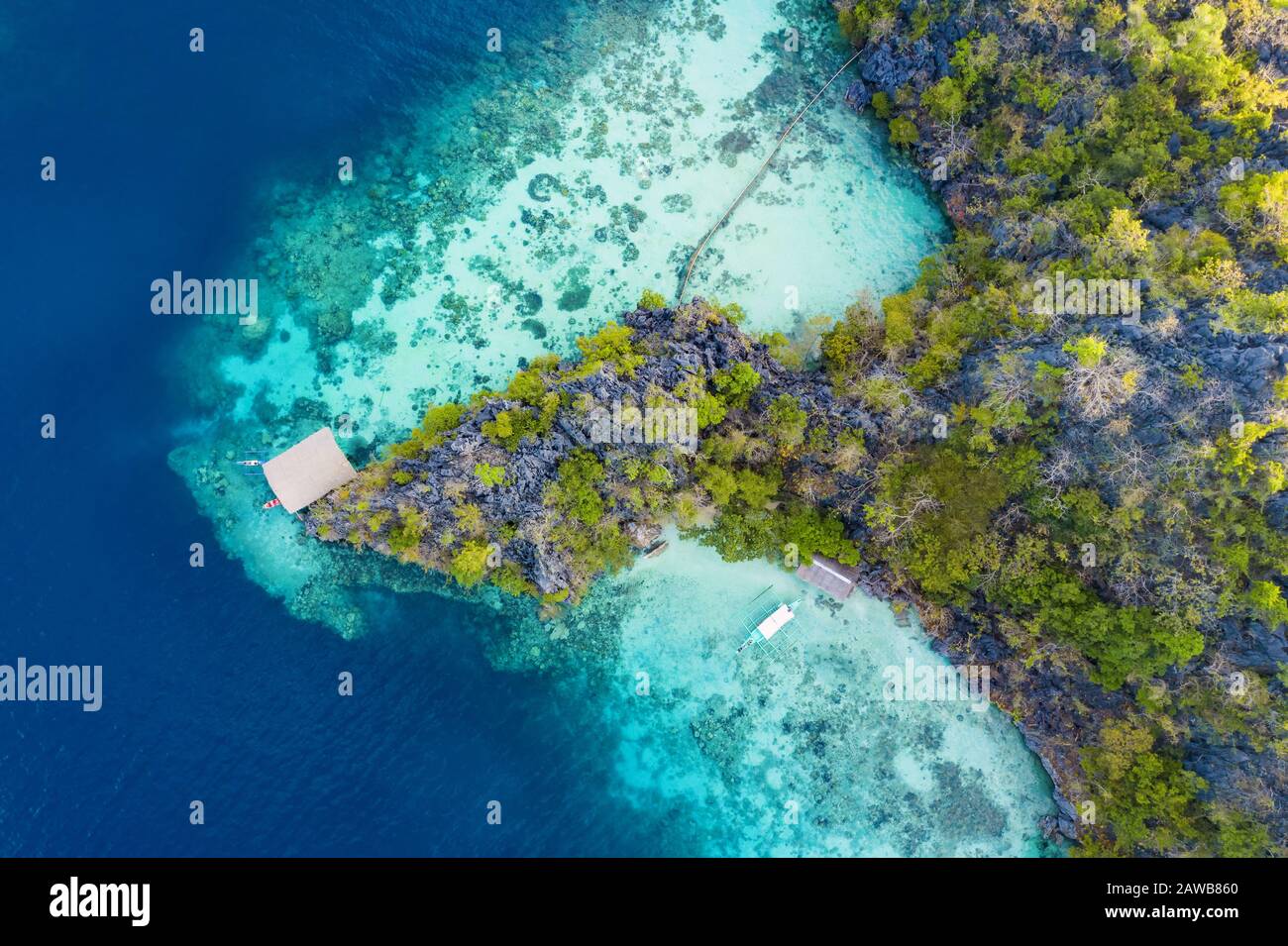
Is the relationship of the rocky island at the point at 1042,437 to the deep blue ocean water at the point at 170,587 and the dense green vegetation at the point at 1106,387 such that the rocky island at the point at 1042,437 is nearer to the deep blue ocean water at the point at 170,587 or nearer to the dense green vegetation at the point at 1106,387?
the dense green vegetation at the point at 1106,387

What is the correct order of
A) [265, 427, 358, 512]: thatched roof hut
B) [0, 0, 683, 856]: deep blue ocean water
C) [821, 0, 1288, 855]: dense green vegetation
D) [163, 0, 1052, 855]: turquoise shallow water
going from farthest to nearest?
[163, 0, 1052, 855]: turquoise shallow water, [265, 427, 358, 512]: thatched roof hut, [0, 0, 683, 856]: deep blue ocean water, [821, 0, 1288, 855]: dense green vegetation

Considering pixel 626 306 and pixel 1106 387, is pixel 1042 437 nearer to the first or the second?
pixel 1106 387

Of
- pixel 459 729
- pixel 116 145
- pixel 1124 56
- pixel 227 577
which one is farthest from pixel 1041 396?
pixel 116 145

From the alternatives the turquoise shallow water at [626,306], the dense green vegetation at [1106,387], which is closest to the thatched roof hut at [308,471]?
the turquoise shallow water at [626,306]

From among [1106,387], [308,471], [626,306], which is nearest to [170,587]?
[308,471]

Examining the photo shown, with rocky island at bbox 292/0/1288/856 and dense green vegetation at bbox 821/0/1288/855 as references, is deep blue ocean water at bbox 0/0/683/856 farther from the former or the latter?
dense green vegetation at bbox 821/0/1288/855

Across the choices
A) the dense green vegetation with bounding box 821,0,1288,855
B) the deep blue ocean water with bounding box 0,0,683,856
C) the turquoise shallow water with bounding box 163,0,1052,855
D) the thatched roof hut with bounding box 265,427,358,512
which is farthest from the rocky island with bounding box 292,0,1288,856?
the deep blue ocean water with bounding box 0,0,683,856
